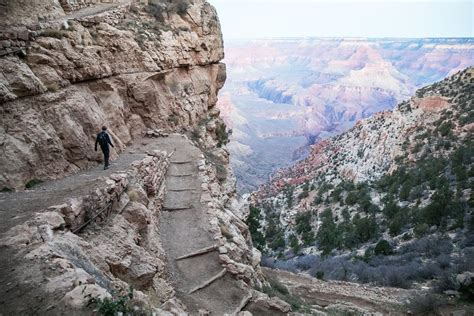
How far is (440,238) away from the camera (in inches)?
936

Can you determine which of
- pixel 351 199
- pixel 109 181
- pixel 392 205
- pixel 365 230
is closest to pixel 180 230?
pixel 109 181

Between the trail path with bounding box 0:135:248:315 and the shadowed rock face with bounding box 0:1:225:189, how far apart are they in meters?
1.05

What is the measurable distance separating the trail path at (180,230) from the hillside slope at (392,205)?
32.3ft

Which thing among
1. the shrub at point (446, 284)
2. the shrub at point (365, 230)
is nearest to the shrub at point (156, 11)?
the shrub at point (446, 284)

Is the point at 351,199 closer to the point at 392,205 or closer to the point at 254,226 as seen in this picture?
the point at 392,205

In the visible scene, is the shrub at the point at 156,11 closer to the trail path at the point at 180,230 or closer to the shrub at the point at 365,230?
the trail path at the point at 180,230

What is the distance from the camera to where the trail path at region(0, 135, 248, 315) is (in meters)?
8.24

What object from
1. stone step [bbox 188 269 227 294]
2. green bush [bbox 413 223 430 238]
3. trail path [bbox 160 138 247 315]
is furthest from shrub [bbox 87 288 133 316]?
green bush [bbox 413 223 430 238]

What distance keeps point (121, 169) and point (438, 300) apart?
1153 cm

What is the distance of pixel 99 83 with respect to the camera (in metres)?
15.7

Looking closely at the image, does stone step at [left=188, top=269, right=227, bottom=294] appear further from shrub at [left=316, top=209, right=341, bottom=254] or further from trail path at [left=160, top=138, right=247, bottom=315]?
shrub at [left=316, top=209, right=341, bottom=254]

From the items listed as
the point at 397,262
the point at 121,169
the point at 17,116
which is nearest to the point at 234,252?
the point at 121,169

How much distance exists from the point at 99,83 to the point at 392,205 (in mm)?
25847

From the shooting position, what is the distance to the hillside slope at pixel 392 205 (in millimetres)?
22172
